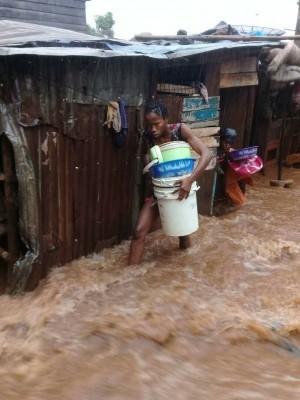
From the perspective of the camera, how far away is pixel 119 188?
17.3 ft

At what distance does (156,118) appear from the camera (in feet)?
14.9

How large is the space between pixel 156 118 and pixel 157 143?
363mm

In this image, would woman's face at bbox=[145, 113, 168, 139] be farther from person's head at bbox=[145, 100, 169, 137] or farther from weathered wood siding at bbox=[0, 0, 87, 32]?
weathered wood siding at bbox=[0, 0, 87, 32]

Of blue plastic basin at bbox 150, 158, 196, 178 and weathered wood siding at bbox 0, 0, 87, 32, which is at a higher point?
weathered wood siding at bbox 0, 0, 87, 32

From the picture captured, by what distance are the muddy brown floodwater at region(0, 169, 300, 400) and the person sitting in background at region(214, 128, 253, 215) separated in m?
1.58

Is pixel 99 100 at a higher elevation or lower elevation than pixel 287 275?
higher

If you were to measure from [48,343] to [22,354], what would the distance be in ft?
0.74

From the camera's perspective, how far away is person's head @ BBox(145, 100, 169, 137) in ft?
14.8

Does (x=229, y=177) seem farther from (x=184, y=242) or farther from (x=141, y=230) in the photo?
(x=141, y=230)

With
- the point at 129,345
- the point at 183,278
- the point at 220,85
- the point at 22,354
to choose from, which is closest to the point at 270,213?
the point at 220,85

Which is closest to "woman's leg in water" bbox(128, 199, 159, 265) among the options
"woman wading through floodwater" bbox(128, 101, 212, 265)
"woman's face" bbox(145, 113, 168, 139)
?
"woman wading through floodwater" bbox(128, 101, 212, 265)

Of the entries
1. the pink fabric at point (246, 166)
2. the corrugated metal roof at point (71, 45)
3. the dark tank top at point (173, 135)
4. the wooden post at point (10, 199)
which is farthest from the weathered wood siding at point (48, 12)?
the wooden post at point (10, 199)

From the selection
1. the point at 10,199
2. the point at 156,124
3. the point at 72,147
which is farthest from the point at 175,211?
the point at 10,199

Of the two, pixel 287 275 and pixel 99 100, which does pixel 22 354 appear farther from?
pixel 287 275
